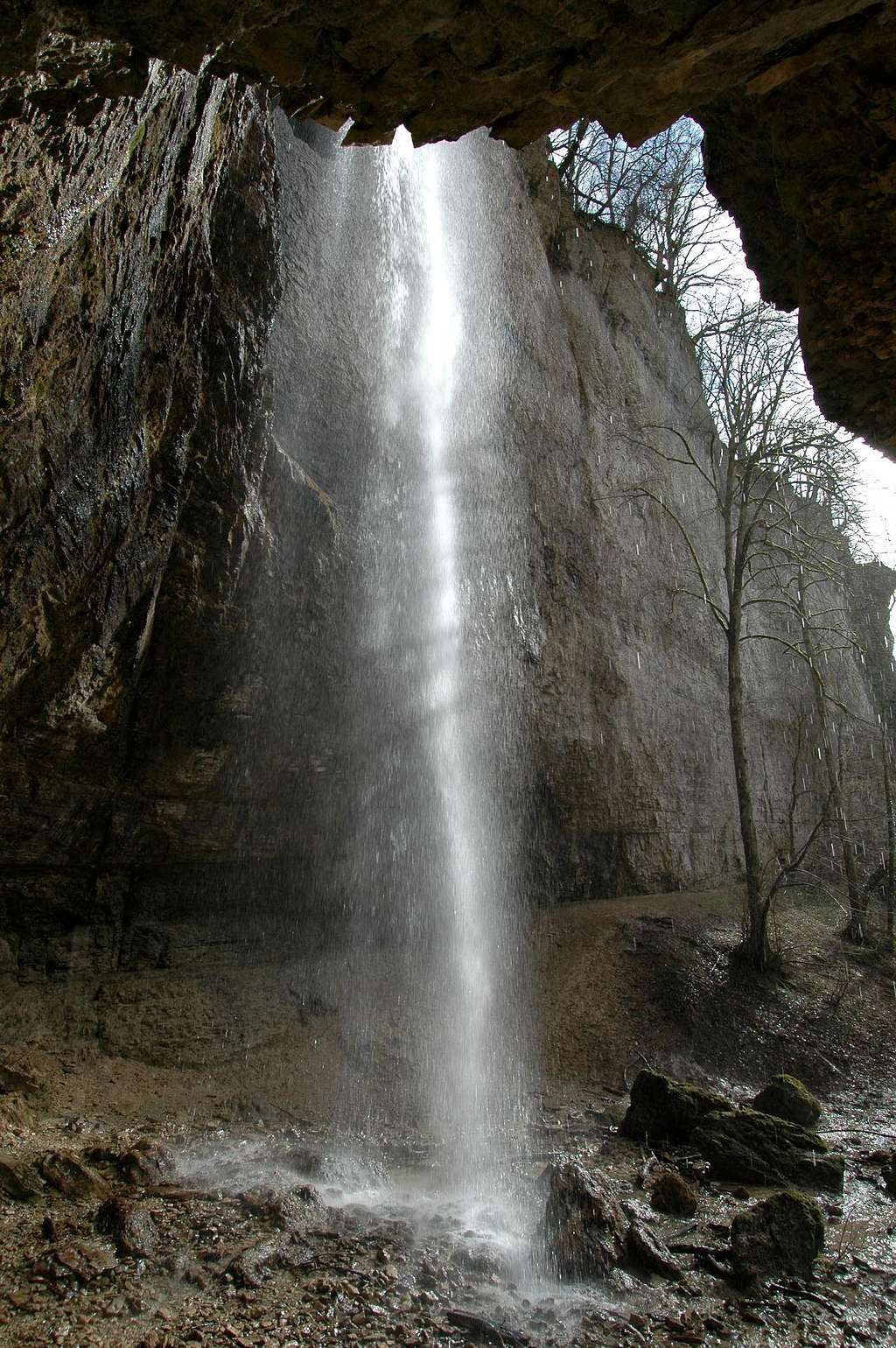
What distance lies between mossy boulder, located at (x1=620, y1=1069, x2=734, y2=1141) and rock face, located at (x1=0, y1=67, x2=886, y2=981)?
3.57 meters

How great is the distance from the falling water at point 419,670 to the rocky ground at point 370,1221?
81cm

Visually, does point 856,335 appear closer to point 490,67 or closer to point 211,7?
point 490,67

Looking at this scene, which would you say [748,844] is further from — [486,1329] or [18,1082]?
[18,1082]

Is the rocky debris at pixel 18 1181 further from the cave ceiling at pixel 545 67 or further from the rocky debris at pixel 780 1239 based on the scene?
the cave ceiling at pixel 545 67

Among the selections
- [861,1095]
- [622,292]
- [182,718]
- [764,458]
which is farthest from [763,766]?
[182,718]

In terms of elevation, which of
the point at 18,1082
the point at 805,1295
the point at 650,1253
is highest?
the point at 18,1082

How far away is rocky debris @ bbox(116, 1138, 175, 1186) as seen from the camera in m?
4.78

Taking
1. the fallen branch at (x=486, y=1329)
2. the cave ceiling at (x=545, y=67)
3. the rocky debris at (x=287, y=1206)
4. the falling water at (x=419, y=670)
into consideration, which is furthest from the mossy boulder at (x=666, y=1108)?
the cave ceiling at (x=545, y=67)

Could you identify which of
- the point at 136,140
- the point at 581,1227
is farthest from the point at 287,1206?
the point at 136,140

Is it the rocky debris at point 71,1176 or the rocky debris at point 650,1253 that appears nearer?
the rocky debris at point 650,1253

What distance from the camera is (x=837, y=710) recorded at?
61.1ft

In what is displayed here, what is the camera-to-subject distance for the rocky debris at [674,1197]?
4887mm

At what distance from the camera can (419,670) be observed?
880 centimetres

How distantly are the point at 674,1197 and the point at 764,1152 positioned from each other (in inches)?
41.1
